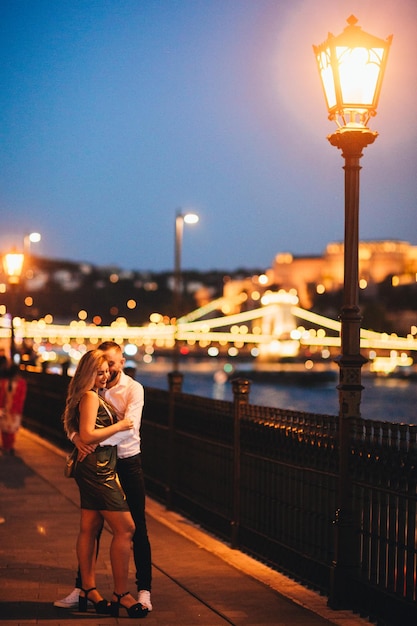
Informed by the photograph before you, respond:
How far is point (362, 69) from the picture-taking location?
7512 millimetres

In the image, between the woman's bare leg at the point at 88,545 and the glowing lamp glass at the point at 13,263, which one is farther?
the glowing lamp glass at the point at 13,263

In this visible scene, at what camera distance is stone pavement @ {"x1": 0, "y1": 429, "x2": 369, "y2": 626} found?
6.72 m

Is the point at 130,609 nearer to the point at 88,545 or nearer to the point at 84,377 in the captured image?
the point at 88,545

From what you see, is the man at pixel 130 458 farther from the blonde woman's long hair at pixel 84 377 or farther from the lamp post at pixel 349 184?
the lamp post at pixel 349 184

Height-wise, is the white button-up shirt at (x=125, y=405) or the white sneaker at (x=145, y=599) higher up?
the white button-up shirt at (x=125, y=405)

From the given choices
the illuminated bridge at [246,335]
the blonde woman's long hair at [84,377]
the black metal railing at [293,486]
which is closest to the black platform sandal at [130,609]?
the blonde woman's long hair at [84,377]

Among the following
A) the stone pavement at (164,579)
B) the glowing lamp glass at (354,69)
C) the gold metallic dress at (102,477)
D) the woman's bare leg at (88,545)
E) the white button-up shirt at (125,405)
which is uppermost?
the glowing lamp glass at (354,69)

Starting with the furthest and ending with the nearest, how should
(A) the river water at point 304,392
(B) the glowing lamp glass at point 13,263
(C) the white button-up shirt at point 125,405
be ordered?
(A) the river water at point 304,392, (B) the glowing lamp glass at point 13,263, (C) the white button-up shirt at point 125,405

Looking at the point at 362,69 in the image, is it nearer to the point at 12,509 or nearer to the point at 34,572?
the point at 34,572

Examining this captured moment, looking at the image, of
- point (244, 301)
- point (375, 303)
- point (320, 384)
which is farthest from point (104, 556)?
point (244, 301)

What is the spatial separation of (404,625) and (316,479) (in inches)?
59.7

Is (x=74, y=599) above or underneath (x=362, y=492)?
underneath

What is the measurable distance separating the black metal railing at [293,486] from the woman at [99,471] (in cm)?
139

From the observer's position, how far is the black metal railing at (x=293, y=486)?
6539 mm
